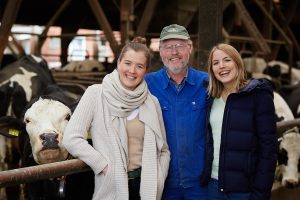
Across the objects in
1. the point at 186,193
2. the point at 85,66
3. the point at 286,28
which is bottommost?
the point at 186,193

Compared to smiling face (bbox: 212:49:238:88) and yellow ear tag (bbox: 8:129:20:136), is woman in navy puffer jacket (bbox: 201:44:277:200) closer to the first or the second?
smiling face (bbox: 212:49:238:88)

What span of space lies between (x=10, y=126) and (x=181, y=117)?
1.55 metres

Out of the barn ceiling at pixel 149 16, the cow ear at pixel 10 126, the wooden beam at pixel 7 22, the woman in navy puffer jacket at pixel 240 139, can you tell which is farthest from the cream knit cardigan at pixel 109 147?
the barn ceiling at pixel 149 16

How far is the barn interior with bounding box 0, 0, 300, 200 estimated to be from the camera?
493 cm

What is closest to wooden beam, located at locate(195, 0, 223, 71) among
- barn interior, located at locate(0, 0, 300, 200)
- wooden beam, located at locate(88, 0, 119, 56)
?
barn interior, located at locate(0, 0, 300, 200)

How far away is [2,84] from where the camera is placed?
23.1 feet

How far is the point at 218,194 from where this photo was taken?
3.26 m

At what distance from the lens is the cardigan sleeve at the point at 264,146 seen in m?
3.09

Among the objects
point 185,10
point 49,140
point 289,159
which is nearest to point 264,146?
point 49,140

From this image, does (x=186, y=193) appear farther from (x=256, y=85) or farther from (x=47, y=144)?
(x=47, y=144)

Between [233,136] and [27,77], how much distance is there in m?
4.64

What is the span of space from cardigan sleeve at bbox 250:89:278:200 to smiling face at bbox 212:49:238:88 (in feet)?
0.60

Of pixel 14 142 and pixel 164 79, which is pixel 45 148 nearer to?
pixel 164 79

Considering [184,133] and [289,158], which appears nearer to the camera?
[184,133]
